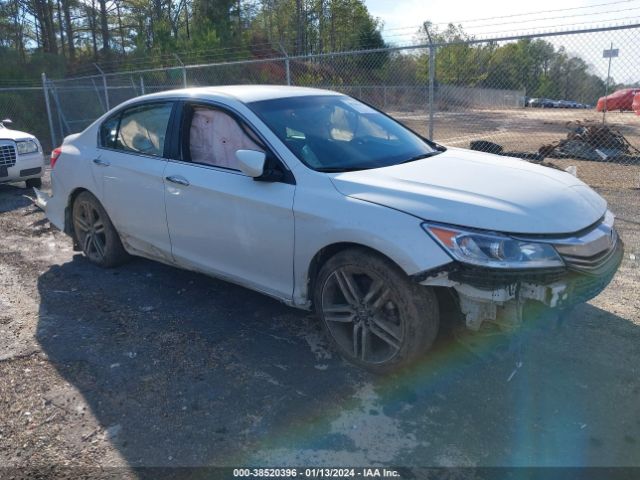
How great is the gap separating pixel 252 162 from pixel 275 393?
1.40 metres

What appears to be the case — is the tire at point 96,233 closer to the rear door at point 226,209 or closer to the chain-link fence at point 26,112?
the rear door at point 226,209

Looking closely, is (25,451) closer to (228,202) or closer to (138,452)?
(138,452)

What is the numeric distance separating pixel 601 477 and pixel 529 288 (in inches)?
35.8

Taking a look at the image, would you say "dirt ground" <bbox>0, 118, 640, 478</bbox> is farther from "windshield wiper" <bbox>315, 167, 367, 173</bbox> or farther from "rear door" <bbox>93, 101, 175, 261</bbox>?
"windshield wiper" <bbox>315, 167, 367, 173</bbox>

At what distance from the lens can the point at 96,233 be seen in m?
5.23

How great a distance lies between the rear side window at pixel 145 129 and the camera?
4391mm

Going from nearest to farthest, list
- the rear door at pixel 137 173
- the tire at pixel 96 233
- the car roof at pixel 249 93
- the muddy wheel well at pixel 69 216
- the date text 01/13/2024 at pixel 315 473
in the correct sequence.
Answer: the date text 01/13/2024 at pixel 315 473 < the car roof at pixel 249 93 < the rear door at pixel 137 173 < the tire at pixel 96 233 < the muddy wheel well at pixel 69 216

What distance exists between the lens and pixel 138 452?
268 cm

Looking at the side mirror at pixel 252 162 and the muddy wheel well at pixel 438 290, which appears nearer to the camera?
Result: the muddy wheel well at pixel 438 290

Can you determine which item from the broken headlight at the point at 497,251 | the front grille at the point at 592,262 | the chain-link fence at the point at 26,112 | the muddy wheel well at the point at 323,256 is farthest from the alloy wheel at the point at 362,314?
the chain-link fence at the point at 26,112

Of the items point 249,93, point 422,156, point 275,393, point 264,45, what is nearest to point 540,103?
point 422,156

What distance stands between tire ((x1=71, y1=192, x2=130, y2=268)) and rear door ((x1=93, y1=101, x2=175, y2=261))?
0.20 metres

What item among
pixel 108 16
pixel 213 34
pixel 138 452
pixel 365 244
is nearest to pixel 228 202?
pixel 365 244

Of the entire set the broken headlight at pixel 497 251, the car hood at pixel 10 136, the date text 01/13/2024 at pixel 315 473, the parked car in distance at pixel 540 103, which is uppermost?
the parked car in distance at pixel 540 103
